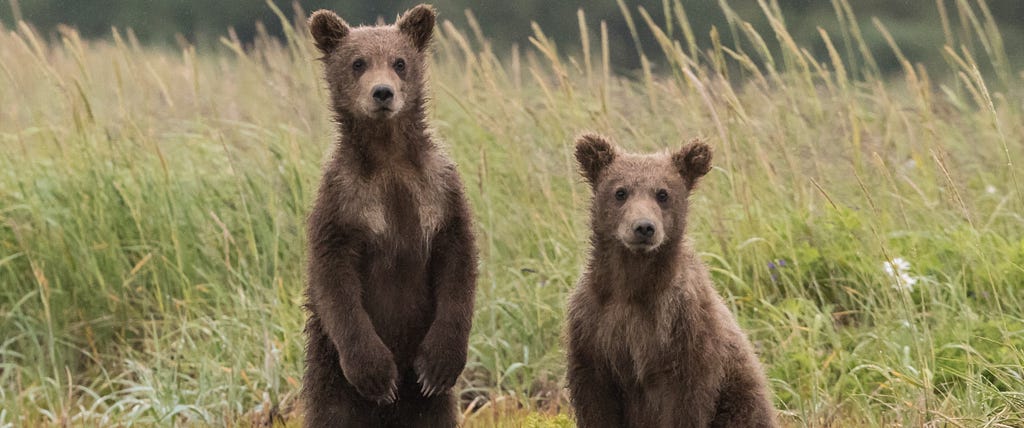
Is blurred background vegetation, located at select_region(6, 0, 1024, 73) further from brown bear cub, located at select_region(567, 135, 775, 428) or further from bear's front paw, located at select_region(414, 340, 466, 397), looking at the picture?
bear's front paw, located at select_region(414, 340, 466, 397)

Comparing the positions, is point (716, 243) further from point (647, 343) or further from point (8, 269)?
point (8, 269)

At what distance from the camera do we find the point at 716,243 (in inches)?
283

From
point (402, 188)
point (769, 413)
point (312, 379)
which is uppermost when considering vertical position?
point (402, 188)

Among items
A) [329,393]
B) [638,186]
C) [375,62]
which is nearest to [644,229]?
[638,186]

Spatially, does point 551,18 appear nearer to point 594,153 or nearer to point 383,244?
point 594,153

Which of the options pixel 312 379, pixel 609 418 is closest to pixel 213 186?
pixel 312 379

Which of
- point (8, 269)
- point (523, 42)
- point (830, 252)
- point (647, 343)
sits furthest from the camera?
point (523, 42)

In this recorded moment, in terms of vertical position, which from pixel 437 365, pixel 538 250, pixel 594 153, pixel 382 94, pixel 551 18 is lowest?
pixel 551 18

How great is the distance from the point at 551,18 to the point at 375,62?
814 inches

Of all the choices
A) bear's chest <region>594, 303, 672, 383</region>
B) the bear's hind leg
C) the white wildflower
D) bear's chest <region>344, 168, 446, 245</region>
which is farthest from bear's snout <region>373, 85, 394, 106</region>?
the white wildflower

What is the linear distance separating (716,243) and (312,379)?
106 inches

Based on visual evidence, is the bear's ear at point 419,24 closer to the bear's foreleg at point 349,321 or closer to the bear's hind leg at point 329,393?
the bear's foreleg at point 349,321

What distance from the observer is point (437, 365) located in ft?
16.3

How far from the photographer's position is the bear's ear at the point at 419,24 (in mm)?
5145
